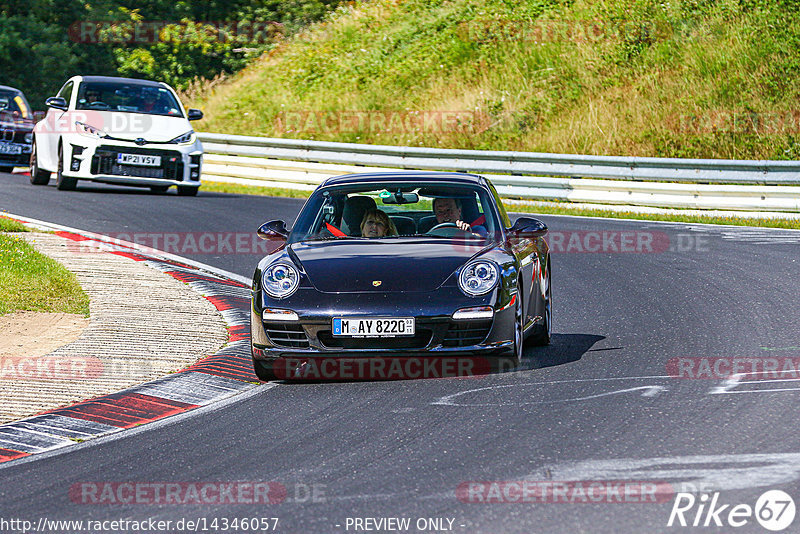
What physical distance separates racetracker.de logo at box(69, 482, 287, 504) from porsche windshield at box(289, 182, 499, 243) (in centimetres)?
351

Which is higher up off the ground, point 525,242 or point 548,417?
point 525,242

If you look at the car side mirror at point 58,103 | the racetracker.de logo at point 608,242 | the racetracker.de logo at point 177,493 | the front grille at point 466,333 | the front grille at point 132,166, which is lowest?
the racetracker.de logo at point 177,493

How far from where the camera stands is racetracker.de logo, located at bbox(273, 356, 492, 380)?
8195mm

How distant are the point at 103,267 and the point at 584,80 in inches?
734

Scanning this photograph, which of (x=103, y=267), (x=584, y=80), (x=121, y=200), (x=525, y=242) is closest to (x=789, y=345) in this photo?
(x=525, y=242)

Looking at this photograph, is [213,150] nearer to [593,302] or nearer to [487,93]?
[487,93]

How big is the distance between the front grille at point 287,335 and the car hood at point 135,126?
491 inches

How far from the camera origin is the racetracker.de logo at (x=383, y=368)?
8.20 metres

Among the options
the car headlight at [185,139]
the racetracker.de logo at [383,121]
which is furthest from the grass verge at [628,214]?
the racetracker.de logo at [383,121]

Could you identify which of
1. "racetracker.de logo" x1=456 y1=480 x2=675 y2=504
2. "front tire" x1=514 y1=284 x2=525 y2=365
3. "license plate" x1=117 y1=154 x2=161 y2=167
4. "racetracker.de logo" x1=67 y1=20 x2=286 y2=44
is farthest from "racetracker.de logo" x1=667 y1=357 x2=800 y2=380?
"racetracker.de logo" x1=67 y1=20 x2=286 y2=44

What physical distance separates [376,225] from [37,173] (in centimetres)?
1400

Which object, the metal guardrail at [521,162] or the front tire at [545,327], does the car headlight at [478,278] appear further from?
the metal guardrail at [521,162]

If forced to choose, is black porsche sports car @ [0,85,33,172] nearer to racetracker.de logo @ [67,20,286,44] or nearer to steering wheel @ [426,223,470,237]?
racetracker.de logo @ [67,20,286,44]

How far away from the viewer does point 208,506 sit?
5.25 meters
